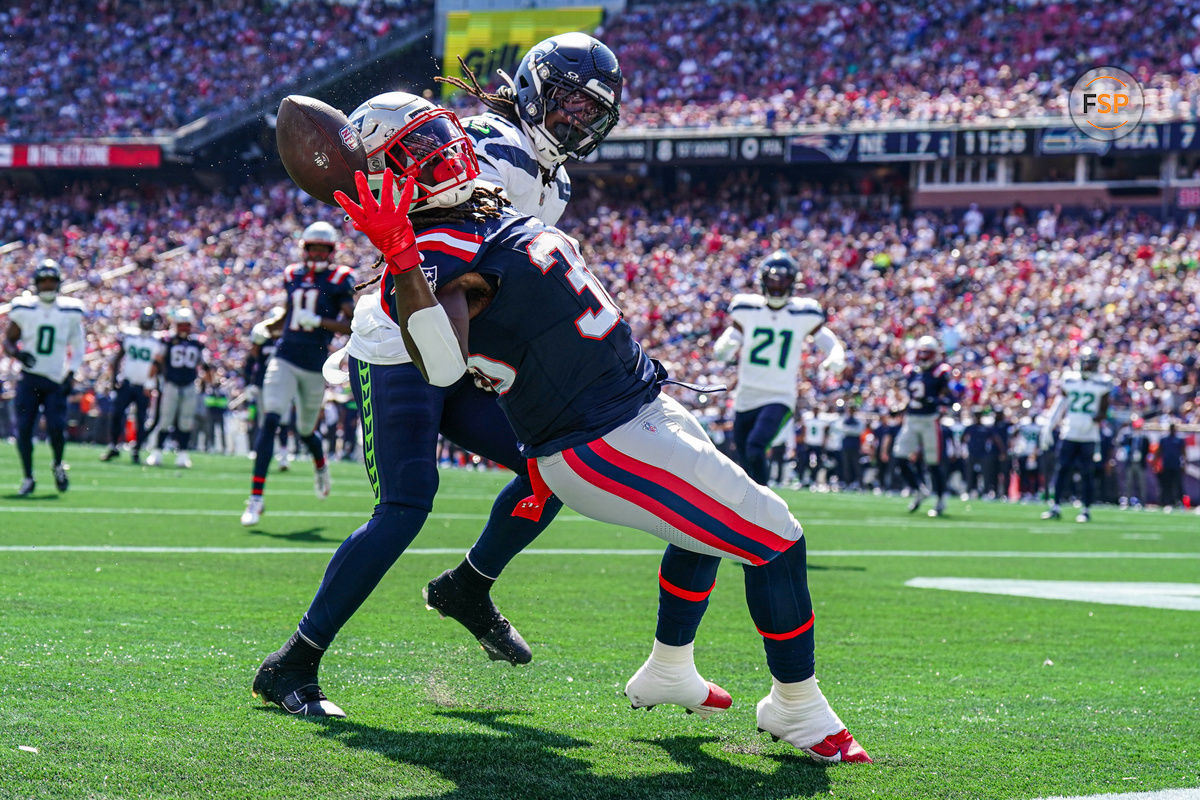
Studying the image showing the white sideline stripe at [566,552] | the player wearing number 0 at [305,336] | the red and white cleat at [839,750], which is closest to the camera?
the red and white cleat at [839,750]

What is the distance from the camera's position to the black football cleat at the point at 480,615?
4043 millimetres

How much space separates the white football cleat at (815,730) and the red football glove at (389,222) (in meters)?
1.41

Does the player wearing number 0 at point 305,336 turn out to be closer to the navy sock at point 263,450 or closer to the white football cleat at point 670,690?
the navy sock at point 263,450

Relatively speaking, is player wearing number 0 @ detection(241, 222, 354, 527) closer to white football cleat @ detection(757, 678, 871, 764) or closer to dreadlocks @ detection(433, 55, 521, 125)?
dreadlocks @ detection(433, 55, 521, 125)

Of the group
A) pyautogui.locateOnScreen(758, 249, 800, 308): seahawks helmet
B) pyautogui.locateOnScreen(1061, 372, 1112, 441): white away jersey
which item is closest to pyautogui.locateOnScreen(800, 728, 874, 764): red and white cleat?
pyautogui.locateOnScreen(758, 249, 800, 308): seahawks helmet

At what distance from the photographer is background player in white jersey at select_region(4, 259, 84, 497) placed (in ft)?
34.3

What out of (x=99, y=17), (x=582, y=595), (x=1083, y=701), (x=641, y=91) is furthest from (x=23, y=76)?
(x=1083, y=701)

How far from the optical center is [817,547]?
371 inches

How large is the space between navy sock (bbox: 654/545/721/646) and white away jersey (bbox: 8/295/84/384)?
27.1 ft

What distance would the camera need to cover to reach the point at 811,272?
2847 cm

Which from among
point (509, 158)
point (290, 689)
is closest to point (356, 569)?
point (290, 689)

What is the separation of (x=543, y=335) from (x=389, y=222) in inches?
19.4

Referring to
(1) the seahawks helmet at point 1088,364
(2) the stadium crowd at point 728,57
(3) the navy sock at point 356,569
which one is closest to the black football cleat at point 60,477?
(3) the navy sock at point 356,569

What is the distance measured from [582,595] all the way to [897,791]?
10.7ft
